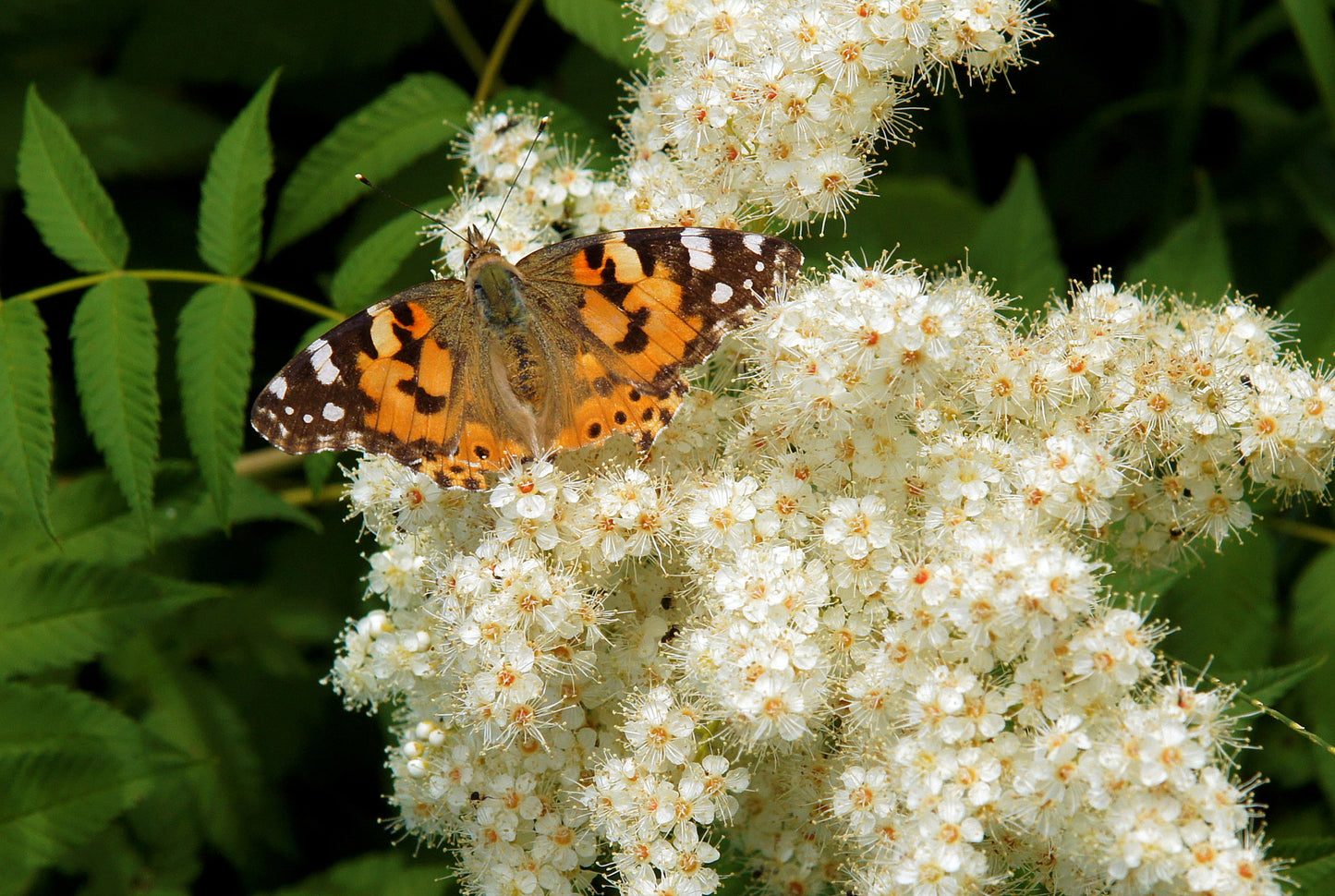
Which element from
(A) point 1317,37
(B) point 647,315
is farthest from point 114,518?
(A) point 1317,37

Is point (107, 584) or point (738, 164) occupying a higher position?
point (738, 164)

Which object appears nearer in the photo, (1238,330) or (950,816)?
(950,816)

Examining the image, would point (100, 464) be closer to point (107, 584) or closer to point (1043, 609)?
point (107, 584)

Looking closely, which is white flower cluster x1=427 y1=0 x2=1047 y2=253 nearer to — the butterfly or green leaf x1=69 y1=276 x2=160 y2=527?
the butterfly

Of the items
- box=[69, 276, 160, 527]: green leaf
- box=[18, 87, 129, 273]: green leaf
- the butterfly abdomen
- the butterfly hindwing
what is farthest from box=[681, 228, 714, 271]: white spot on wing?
box=[18, 87, 129, 273]: green leaf

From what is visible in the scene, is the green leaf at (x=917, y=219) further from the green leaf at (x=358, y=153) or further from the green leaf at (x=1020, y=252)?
the green leaf at (x=358, y=153)

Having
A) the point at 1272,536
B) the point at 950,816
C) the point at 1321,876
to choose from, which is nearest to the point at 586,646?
the point at 950,816

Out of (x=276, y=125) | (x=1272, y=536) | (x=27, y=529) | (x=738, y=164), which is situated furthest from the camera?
(x=276, y=125)

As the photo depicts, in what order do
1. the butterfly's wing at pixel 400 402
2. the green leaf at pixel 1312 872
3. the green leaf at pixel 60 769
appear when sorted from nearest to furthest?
the green leaf at pixel 1312 872
the butterfly's wing at pixel 400 402
the green leaf at pixel 60 769

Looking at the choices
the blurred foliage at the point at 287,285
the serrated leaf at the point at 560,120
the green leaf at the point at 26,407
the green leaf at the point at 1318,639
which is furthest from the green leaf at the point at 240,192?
the green leaf at the point at 1318,639
